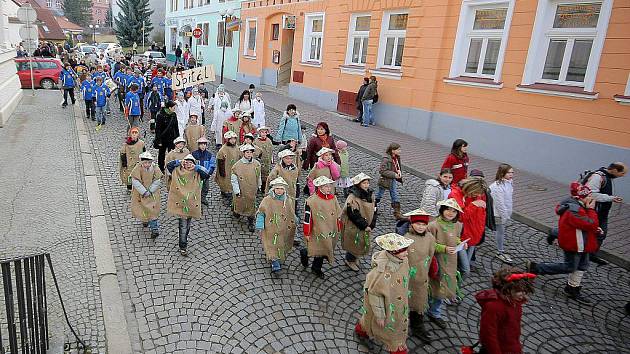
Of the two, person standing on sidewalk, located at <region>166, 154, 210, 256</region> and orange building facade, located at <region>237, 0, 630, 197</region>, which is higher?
orange building facade, located at <region>237, 0, 630, 197</region>

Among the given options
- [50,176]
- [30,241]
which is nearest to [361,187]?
[30,241]

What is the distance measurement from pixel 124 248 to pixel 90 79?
1071 centimetres

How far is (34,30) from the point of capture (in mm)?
17047

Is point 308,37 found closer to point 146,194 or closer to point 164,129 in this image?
point 164,129

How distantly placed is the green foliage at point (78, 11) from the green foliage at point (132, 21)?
1778 inches

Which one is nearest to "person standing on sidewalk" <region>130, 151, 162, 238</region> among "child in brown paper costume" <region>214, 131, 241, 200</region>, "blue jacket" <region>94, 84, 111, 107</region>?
"child in brown paper costume" <region>214, 131, 241, 200</region>

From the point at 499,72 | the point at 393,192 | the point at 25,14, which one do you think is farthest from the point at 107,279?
the point at 25,14

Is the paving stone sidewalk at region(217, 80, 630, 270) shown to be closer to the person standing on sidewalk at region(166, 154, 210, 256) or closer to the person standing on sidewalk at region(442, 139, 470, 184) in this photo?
the person standing on sidewalk at region(442, 139, 470, 184)

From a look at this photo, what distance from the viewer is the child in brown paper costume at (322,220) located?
549cm

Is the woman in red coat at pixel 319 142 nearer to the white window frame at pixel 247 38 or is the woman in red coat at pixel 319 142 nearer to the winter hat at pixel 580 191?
the winter hat at pixel 580 191

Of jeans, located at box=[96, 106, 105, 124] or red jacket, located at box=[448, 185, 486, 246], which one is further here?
jeans, located at box=[96, 106, 105, 124]

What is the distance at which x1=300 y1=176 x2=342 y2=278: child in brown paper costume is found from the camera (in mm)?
5488

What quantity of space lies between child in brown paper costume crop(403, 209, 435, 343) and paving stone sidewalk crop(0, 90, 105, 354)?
326 centimetres

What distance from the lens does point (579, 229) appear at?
5.47 meters
